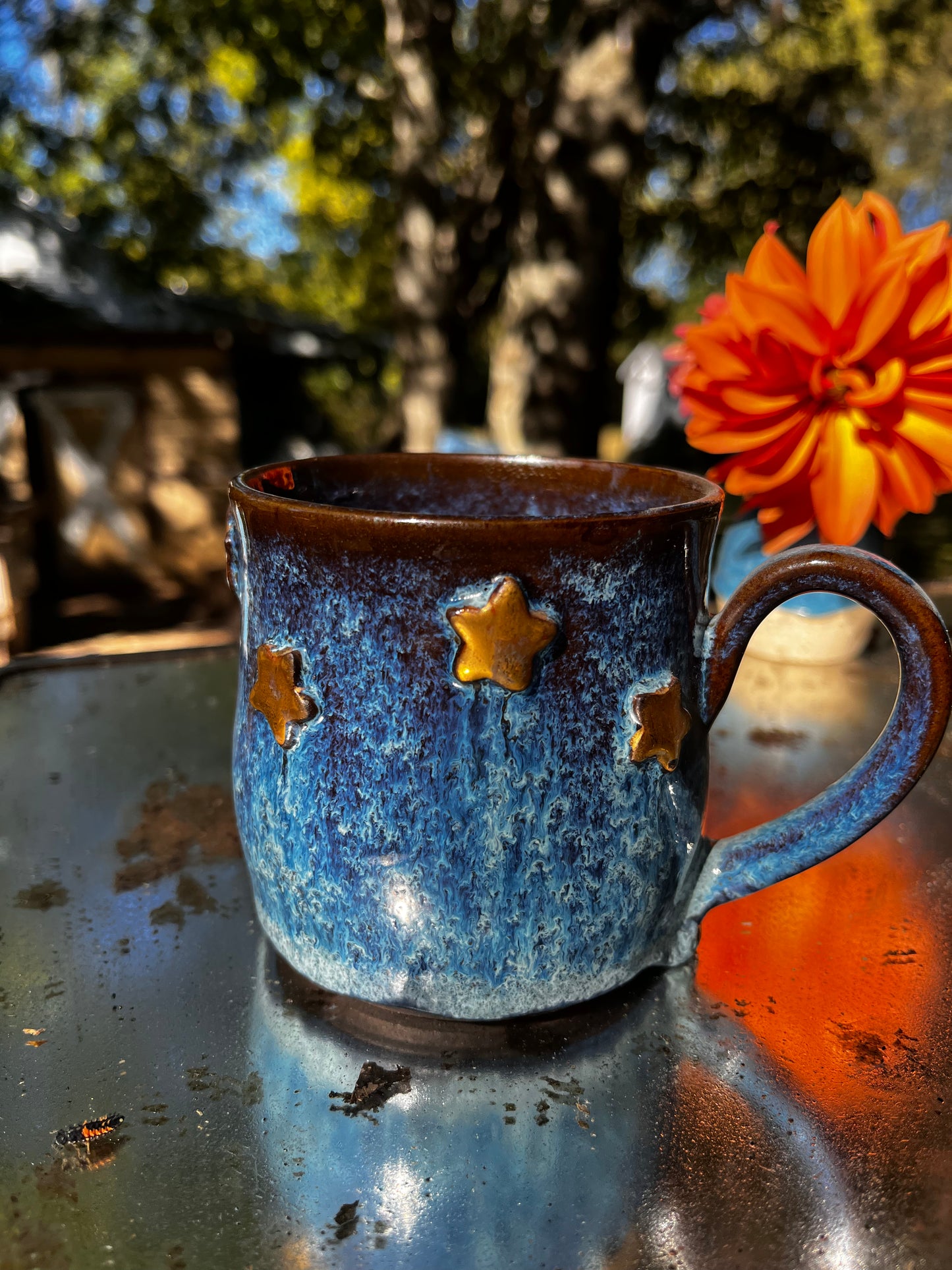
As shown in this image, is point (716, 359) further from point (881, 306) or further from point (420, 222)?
point (420, 222)

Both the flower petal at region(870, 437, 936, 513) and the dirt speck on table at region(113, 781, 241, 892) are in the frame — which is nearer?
the dirt speck on table at region(113, 781, 241, 892)

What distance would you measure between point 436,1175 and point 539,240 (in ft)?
12.3

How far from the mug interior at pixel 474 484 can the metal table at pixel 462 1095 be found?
0.89 feet

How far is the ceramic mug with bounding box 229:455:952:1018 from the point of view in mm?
401

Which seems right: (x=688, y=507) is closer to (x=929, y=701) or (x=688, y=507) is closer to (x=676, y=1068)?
(x=929, y=701)

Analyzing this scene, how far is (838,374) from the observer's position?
76 cm

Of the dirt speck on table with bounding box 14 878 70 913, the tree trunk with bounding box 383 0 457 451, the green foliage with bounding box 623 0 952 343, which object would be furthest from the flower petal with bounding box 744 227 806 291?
the green foliage with bounding box 623 0 952 343

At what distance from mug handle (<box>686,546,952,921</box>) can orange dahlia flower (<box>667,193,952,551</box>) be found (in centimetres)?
34

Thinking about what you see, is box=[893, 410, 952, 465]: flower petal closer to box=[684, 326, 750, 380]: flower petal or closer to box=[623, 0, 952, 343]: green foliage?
box=[684, 326, 750, 380]: flower petal

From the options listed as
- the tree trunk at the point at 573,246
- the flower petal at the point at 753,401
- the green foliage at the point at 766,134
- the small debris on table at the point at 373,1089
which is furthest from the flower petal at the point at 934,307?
the green foliage at the point at 766,134

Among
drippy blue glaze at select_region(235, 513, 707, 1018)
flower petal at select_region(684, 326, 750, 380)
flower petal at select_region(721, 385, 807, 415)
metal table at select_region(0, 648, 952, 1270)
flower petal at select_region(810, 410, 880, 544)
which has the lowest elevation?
metal table at select_region(0, 648, 952, 1270)

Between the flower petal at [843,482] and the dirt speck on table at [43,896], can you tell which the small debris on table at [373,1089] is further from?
the flower petal at [843,482]

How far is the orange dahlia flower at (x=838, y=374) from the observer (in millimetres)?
713

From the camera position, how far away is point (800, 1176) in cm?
41
